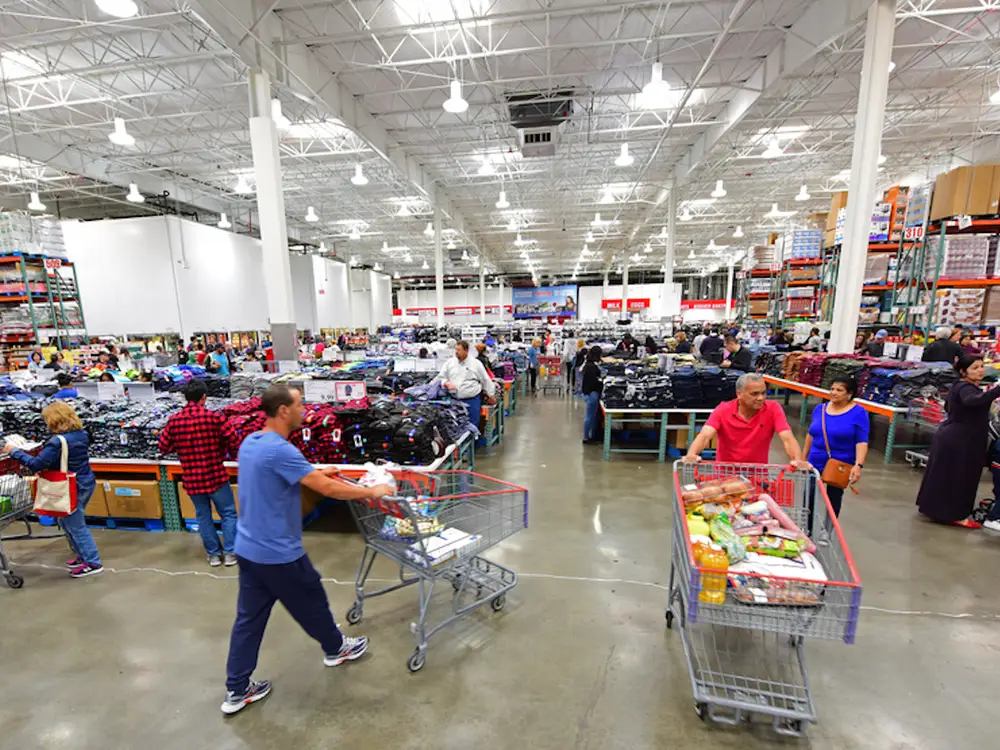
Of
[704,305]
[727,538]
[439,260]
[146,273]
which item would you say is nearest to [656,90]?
[727,538]

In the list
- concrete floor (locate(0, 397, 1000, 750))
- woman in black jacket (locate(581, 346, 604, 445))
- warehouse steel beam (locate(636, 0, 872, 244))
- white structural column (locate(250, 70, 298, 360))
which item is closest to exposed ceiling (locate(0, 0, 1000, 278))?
warehouse steel beam (locate(636, 0, 872, 244))

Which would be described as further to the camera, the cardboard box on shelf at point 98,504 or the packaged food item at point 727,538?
the cardboard box on shelf at point 98,504

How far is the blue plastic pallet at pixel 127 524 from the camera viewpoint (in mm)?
4480

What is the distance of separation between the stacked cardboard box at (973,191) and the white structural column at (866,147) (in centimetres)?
319

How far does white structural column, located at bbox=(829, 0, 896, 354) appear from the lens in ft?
21.6

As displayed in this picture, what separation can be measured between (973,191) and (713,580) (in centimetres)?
1137

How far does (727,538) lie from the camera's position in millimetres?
2195

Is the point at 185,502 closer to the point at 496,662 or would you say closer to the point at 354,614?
the point at 354,614

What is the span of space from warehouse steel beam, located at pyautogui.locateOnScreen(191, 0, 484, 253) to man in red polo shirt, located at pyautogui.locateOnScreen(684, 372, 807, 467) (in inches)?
323

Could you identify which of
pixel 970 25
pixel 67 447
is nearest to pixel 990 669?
pixel 67 447

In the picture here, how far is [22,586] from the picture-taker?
3549 millimetres

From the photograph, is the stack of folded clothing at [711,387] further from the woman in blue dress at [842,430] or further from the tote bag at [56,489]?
the tote bag at [56,489]

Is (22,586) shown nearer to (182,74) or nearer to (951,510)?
(951,510)

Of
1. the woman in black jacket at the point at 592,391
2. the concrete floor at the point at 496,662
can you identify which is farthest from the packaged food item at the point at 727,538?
the woman in black jacket at the point at 592,391
